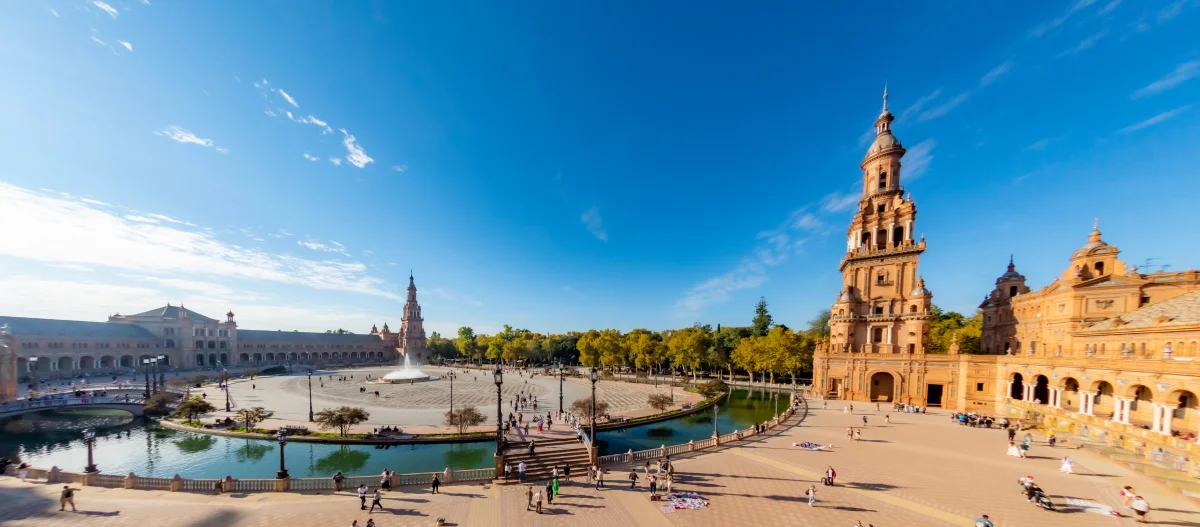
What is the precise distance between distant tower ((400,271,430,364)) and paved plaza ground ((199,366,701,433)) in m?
44.7

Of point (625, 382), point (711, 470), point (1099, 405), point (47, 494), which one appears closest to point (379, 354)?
point (625, 382)

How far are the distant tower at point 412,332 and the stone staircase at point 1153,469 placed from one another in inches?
4567

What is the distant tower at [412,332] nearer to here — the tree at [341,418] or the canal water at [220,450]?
the canal water at [220,450]

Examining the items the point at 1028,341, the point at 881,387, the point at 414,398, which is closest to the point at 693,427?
the point at 881,387

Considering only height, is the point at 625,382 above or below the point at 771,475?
below

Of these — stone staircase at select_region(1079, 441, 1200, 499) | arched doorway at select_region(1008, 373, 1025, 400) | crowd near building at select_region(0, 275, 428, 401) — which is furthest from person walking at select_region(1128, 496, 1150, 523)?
crowd near building at select_region(0, 275, 428, 401)

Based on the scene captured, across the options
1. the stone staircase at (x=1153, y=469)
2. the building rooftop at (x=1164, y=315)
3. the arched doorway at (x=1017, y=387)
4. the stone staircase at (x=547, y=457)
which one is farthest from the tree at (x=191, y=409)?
the arched doorway at (x=1017, y=387)

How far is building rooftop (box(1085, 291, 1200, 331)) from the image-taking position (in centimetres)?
2489

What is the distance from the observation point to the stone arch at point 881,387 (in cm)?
4022

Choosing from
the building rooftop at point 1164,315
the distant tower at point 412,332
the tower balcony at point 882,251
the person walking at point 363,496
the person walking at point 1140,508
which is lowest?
the distant tower at point 412,332

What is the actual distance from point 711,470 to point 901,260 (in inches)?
1357

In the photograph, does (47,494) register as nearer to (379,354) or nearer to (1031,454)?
(1031,454)

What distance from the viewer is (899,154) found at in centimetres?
4069

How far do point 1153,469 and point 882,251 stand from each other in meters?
24.4
